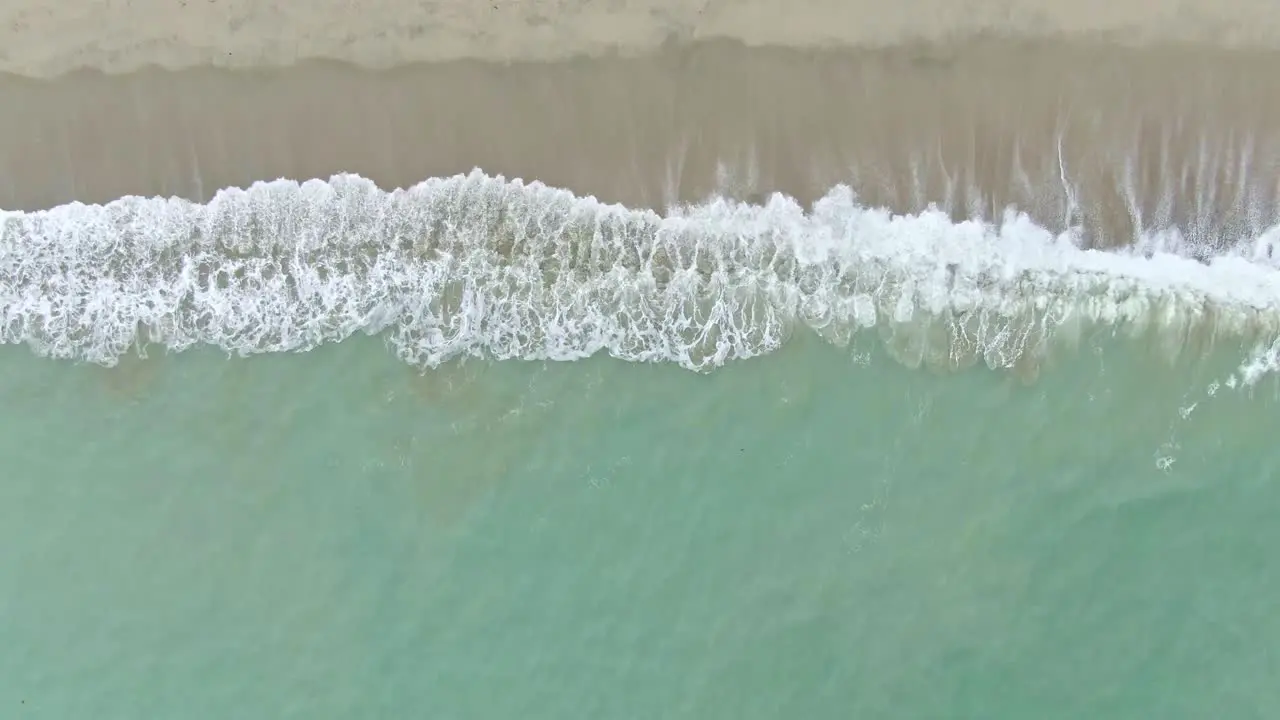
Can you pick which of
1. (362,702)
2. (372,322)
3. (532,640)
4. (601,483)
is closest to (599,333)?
(601,483)

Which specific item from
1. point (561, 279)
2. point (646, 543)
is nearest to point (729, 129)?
point (561, 279)

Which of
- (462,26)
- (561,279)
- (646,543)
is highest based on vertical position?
(462,26)

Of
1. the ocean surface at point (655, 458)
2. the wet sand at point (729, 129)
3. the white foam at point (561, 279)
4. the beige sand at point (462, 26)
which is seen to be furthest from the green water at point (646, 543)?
the beige sand at point (462, 26)

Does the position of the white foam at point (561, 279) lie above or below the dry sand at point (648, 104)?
below

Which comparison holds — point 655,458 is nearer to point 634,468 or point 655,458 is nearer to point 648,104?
point 634,468

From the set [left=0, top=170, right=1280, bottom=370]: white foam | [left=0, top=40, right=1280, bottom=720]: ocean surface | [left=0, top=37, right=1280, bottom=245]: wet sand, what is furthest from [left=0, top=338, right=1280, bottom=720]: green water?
[left=0, top=37, right=1280, bottom=245]: wet sand

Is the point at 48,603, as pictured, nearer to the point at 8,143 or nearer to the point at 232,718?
the point at 232,718

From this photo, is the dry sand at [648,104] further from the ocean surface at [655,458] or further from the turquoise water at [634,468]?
the turquoise water at [634,468]
